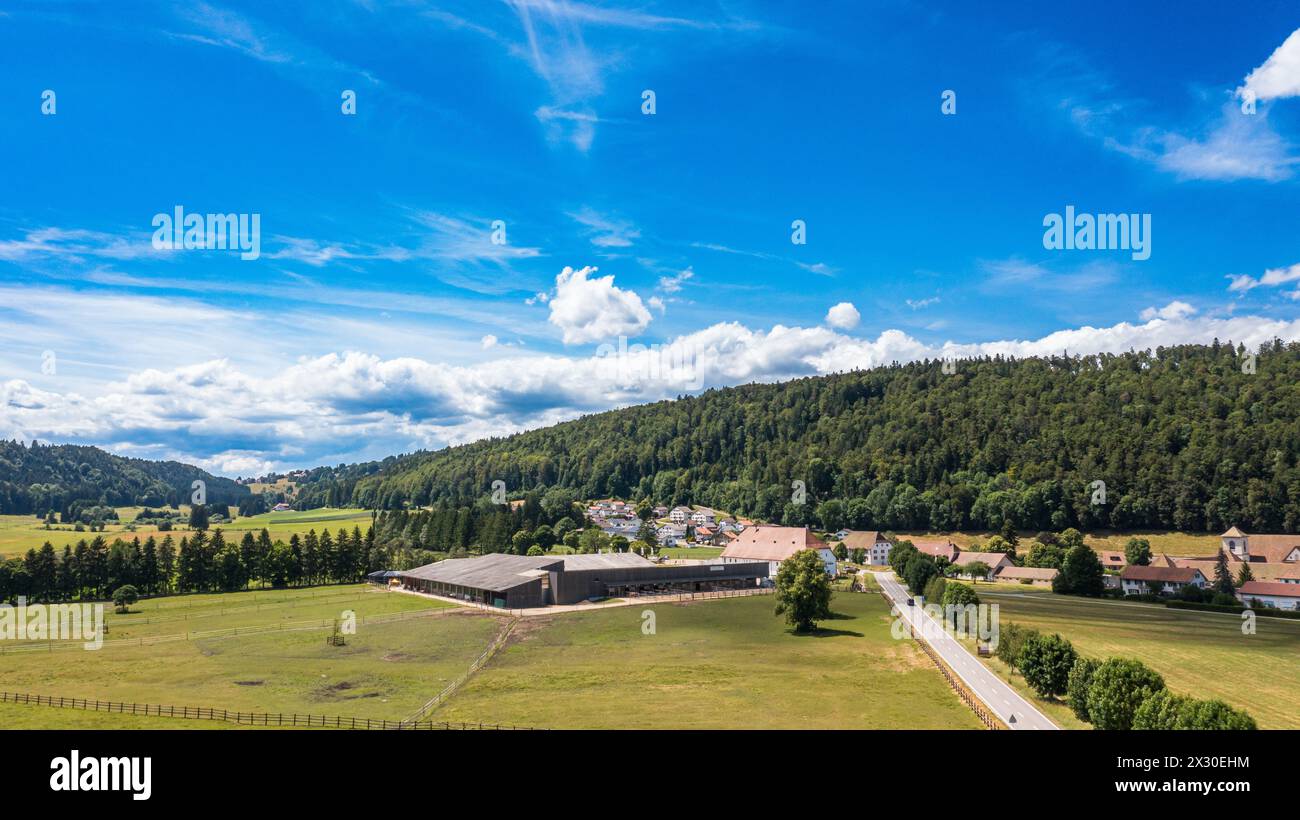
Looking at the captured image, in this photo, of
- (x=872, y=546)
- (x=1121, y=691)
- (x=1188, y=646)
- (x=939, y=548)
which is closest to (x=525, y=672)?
(x=1121, y=691)

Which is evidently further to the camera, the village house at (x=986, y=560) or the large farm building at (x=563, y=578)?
the village house at (x=986, y=560)

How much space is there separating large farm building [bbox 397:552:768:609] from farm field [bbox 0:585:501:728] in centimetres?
785

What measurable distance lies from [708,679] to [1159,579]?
8235 centimetres

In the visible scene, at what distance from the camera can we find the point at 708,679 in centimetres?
4847

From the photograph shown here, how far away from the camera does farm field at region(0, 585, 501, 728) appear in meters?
41.3

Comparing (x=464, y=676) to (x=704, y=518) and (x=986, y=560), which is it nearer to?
(x=986, y=560)

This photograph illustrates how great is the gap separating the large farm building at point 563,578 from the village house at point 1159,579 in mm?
49749

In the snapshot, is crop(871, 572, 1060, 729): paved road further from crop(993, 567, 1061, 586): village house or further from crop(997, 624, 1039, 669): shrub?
crop(993, 567, 1061, 586): village house

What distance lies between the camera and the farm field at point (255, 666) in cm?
4132

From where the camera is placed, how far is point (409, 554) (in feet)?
385

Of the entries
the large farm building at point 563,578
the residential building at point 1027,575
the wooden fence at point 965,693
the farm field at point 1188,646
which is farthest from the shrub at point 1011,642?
the residential building at point 1027,575

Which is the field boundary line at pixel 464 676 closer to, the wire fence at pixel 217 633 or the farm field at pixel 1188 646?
the wire fence at pixel 217 633

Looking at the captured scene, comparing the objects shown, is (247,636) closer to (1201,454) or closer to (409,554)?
(409,554)
